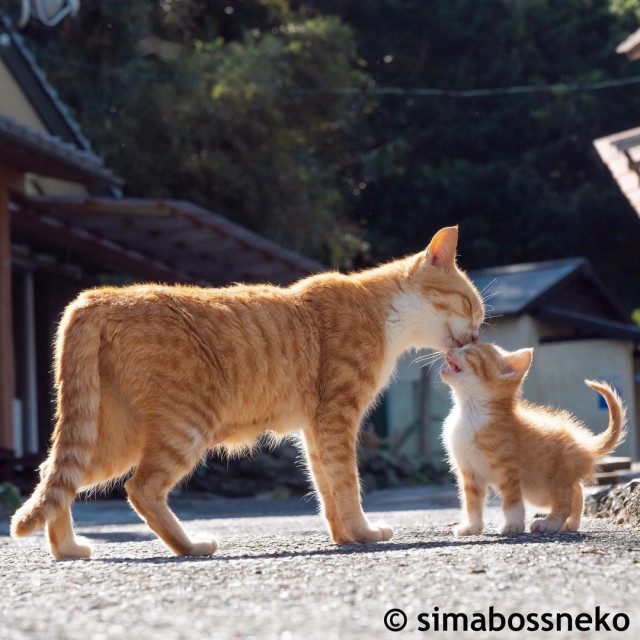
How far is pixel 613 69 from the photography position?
2834cm

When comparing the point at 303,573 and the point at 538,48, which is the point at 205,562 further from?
the point at 538,48

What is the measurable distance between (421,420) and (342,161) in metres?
11.1

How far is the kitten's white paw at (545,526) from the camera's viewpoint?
15.8 ft

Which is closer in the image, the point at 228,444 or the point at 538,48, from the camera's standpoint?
the point at 228,444

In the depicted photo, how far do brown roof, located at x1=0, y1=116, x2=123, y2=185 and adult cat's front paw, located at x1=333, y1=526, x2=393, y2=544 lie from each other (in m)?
5.66

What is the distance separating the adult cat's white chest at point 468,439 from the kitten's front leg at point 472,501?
0.04 m

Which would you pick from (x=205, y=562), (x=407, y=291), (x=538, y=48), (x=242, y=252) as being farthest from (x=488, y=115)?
(x=205, y=562)

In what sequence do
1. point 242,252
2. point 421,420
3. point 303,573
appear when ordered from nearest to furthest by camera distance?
1. point 303,573
2. point 242,252
3. point 421,420

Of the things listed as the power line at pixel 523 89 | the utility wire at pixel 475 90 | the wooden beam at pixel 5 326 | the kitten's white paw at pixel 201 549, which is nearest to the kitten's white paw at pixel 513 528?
the kitten's white paw at pixel 201 549

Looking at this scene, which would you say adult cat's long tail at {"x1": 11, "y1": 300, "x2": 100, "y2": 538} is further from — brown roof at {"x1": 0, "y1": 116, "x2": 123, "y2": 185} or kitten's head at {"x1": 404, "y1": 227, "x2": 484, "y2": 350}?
brown roof at {"x1": 0, "y1": 116, "x2": 123, "y2": 185}

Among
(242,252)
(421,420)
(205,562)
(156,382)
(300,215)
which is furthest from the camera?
(300,215)

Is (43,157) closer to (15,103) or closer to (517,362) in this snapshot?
(15,103)

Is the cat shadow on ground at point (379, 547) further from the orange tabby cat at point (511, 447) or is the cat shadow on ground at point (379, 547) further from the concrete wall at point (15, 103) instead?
the concrete wall at point (15, 103)

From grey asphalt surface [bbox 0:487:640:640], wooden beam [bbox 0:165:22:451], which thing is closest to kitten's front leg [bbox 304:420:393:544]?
grey asphalt surface [bbox 0:487:640:640]
